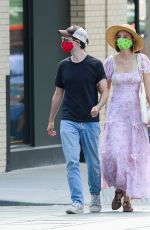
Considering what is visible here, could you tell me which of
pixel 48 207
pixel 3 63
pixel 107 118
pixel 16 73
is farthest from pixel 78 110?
pixel 16 73

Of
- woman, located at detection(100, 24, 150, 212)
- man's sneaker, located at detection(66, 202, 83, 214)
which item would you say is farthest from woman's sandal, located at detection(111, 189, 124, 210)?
man's sneaker, located at detection(66, 202, 83, 214)

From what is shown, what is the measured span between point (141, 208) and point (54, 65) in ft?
18.0

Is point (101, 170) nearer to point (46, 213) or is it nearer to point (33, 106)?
point (46, 213)

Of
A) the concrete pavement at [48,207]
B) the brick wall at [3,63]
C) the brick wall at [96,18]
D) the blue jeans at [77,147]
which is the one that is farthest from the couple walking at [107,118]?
the brick wall at [96,18]

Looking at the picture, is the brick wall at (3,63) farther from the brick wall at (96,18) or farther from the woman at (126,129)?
the woman at (126,129)

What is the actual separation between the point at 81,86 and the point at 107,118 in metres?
0.58

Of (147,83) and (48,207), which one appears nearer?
(147,83)

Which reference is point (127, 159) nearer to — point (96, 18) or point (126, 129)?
point (126, 129)

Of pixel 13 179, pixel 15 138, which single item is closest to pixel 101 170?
pixel 13 179

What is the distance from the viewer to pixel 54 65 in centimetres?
1861

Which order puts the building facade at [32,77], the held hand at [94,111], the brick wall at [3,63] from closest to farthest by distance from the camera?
the held hand at [94,111], the brick wall at [3,63], the building facade at [32,77]

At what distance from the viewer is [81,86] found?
12570 millimetres

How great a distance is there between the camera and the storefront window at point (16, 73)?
18000 mm

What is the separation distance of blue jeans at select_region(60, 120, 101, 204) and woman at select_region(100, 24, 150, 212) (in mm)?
237
